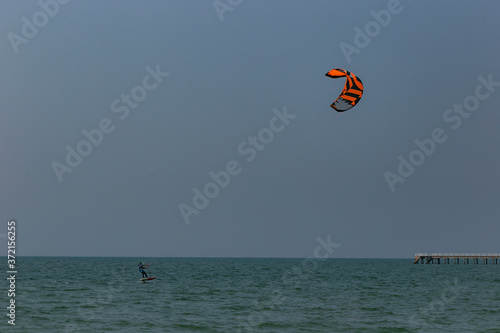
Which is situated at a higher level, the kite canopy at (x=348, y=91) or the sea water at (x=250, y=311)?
the kite canopy at (x=348, y=91)

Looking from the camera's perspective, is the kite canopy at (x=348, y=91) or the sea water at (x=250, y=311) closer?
the sea water at (x=250, y=311)

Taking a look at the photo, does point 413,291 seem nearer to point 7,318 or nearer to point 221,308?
point 221,308

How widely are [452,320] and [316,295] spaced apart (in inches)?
604

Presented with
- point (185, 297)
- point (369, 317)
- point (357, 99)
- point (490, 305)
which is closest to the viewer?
point (369, 317)

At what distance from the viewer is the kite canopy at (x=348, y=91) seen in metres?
36.8

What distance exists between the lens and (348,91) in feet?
123

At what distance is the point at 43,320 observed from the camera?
107ft

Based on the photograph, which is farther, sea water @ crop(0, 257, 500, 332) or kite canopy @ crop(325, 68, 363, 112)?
kite canopy @ crop(325, 68, 363, 112)

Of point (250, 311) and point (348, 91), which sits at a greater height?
point (348, 91)

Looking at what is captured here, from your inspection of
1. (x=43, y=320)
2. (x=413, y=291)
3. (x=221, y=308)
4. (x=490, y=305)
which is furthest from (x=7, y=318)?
(x=413, y=291)

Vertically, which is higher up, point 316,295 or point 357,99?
point 357,99

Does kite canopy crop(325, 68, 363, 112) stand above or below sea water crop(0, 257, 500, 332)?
above

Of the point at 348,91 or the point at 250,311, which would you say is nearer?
the point at 250,311

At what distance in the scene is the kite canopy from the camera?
36844 millimetres
